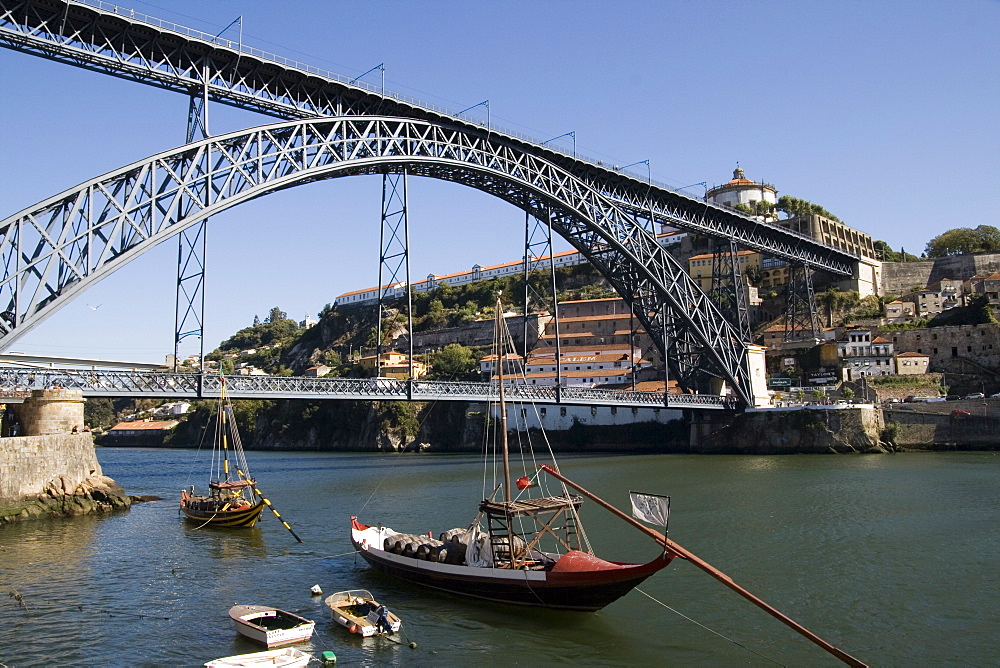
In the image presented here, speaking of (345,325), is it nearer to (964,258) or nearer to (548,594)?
(964,258)

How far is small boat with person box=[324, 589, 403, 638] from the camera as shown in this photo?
1719 cm

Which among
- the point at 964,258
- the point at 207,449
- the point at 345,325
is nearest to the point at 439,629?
the point at 207,449

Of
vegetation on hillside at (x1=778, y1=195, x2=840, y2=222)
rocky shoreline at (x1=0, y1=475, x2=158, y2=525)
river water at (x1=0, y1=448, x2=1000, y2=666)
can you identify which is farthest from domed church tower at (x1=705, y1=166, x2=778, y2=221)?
rocky shoreline at (x1=0, y1=475, x2=158, y2=525)

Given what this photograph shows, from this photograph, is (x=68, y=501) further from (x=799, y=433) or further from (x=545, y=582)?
(x=799, y=433)

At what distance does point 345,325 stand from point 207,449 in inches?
1811

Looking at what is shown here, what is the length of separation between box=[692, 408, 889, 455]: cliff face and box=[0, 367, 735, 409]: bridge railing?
13984 mm

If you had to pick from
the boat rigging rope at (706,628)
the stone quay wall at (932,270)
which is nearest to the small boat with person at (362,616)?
the boat rigging rope at (706,628)

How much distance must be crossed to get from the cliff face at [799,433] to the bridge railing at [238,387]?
13984 millimetres

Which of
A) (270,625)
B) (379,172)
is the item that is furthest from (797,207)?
(270,625)

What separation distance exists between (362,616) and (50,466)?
2076 cm

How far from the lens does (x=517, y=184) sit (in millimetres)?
50844

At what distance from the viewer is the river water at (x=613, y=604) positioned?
53.0 feet

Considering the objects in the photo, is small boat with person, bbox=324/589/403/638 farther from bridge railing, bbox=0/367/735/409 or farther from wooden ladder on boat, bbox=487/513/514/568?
bridge railing, bbox=0/367/735/409

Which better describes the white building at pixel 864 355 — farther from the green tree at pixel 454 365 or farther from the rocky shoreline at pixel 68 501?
the rocky shoreline at pixel 68 501
